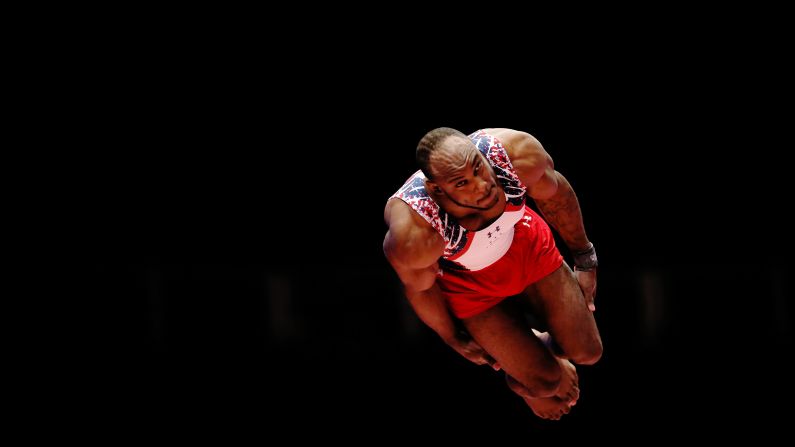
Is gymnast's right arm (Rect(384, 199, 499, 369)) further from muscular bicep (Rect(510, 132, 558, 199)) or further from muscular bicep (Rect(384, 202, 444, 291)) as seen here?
muscular bicep (Rect(510, 132, 558, 199))

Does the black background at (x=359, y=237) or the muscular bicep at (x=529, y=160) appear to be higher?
the muscular bicep at (x=529, y=160)

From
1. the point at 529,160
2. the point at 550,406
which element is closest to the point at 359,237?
the point at 550,406

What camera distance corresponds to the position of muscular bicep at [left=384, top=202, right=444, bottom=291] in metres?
2.57

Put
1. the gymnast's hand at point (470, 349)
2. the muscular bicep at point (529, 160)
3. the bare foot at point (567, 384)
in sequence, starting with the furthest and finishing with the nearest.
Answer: the bare foot at point (567, 384) < the gymnast's hand at point (470, 349) < the muscular bicep at point (529, 160)

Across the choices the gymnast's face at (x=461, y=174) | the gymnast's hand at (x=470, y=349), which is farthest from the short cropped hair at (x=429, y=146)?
the gymnast's hand at (x=470, y=349)

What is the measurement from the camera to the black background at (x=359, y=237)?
4.80m

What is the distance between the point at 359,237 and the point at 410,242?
273 cm

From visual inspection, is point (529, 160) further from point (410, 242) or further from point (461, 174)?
point (410, 242)

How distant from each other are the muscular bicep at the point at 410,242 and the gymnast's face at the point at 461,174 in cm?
11

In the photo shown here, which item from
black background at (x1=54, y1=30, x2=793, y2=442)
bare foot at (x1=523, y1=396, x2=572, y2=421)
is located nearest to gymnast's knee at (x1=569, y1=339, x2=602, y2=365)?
bare foot at (x1=523, y1=396, x2=572, y2=421)

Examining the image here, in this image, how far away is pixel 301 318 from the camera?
5.25 m

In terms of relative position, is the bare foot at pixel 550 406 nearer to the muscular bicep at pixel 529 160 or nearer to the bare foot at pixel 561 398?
the bare foot at pixel 561 398

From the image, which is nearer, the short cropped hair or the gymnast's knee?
the short cropped hair

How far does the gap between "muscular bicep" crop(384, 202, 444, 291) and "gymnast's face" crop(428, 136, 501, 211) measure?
0.11 m
